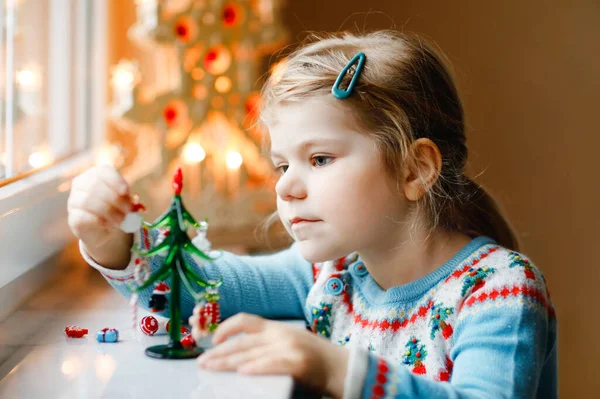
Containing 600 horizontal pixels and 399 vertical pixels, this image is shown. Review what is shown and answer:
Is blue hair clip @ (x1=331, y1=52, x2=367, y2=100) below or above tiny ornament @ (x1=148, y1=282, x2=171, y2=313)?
above

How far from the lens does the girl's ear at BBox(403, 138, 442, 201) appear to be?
0.99 metres

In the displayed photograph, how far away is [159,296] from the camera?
826mm

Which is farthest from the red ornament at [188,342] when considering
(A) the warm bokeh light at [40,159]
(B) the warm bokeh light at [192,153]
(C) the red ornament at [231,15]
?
(C) the red ornament at [231,15]

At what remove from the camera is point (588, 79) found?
2.19 m

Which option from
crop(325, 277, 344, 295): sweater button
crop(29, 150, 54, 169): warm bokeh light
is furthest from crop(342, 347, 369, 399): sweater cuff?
crop(29, 150, 54, 169): warm bokeh light

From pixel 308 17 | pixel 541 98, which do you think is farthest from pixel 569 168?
pixel 308 17

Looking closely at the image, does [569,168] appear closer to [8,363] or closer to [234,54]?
[234,54]

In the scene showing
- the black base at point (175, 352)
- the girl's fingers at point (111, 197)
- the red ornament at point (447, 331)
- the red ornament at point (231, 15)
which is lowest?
the red ornament at point (447, 331)

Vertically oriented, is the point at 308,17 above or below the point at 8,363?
above

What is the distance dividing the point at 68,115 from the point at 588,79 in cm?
140

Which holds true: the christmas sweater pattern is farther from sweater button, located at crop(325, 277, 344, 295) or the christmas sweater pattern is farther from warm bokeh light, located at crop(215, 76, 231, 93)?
warm bokeh light, located at crop(215, 76, 231, 93)

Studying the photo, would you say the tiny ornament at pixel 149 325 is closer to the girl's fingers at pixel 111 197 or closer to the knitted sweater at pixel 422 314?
the knitted sweater at pixel 422 314

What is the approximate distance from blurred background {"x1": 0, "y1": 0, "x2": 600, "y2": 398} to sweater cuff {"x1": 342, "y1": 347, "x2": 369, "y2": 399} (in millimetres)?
428

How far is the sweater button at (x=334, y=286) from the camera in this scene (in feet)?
3.62
